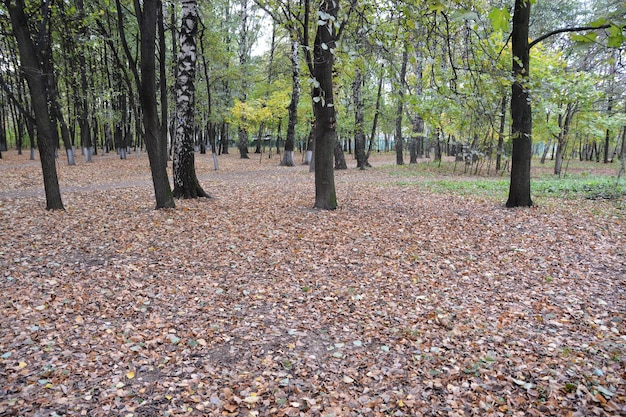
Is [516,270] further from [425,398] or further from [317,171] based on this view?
[317,171]

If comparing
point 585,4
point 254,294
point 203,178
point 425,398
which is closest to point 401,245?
point 254,294

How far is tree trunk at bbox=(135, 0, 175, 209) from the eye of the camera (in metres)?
8.05

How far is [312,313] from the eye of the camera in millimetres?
4672

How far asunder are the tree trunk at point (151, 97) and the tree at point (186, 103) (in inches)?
40.8

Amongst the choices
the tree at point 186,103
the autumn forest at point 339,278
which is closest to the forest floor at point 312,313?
the autumn forest at point 339,278

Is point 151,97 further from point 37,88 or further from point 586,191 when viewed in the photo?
point 586,191

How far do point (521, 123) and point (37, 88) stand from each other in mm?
11013

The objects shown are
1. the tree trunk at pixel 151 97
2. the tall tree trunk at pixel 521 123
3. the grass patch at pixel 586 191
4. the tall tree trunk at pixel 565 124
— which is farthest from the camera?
the tall tree trunk at pixel 565 124

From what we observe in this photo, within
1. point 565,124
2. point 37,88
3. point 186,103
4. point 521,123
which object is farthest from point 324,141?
point 565,124

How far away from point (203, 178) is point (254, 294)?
12118 mm

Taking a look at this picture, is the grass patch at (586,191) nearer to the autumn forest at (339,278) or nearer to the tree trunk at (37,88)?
the autumn forest at (339,278)

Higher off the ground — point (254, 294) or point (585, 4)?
point (585, 4)

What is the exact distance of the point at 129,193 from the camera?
11.7m

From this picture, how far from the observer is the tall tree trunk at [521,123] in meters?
8.41
